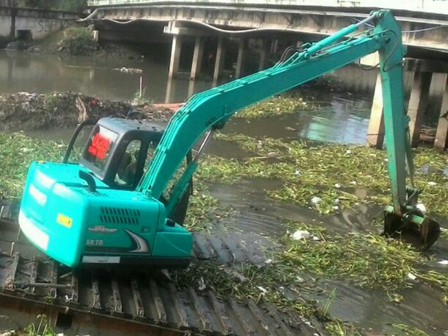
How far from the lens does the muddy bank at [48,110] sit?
14828 mm

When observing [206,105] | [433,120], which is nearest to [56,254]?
[206,105]

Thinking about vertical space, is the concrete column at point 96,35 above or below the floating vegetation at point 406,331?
above

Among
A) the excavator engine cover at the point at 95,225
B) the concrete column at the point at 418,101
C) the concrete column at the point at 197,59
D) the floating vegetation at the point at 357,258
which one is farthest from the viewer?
the concrete column at the point at 197,59

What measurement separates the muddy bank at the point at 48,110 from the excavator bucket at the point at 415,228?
7.04 m

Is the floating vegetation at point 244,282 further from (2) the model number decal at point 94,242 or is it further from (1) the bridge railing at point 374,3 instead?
(1) the bridge railing at point 374,3

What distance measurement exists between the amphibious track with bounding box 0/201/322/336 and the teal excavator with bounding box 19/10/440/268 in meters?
0.25

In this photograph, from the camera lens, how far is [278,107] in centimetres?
2228

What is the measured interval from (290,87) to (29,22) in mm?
36843

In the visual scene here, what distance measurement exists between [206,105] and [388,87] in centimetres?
319

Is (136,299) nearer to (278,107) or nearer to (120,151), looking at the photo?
(120,151)

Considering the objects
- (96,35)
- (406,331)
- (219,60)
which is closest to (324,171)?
(406,331)

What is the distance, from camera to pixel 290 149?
1555cm

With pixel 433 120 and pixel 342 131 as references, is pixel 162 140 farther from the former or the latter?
pixel 433 120

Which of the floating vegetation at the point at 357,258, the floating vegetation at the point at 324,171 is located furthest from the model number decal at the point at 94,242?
the floating vegetation at the point at 324,171
